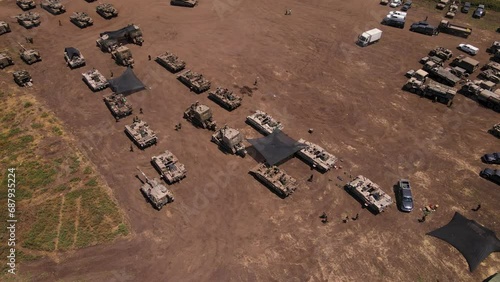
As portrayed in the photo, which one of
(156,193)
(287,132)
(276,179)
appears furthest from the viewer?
(287,132)

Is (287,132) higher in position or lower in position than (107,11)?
lower

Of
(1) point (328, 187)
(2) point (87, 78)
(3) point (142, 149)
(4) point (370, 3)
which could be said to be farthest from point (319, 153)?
(4) point (370, 3)

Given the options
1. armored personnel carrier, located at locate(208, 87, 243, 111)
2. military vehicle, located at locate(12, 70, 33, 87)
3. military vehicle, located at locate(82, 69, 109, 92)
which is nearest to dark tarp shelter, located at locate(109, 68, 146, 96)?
military vehicle, located at locate(82, 69, 109, 92)

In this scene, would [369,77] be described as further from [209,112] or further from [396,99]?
[209,112]

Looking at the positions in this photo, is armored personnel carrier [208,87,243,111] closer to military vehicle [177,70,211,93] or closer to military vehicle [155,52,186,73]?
military vehicle [177,70,211,93]

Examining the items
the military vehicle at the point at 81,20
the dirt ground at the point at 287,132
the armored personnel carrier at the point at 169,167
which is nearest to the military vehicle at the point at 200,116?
the dirt ground at the point at 287,132

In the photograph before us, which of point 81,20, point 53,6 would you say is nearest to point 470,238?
point 81,20

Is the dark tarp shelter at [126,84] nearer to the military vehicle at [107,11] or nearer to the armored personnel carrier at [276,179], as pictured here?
the armored personnel carrier at [276,179]

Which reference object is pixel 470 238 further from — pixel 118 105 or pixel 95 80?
pixel 95 80
